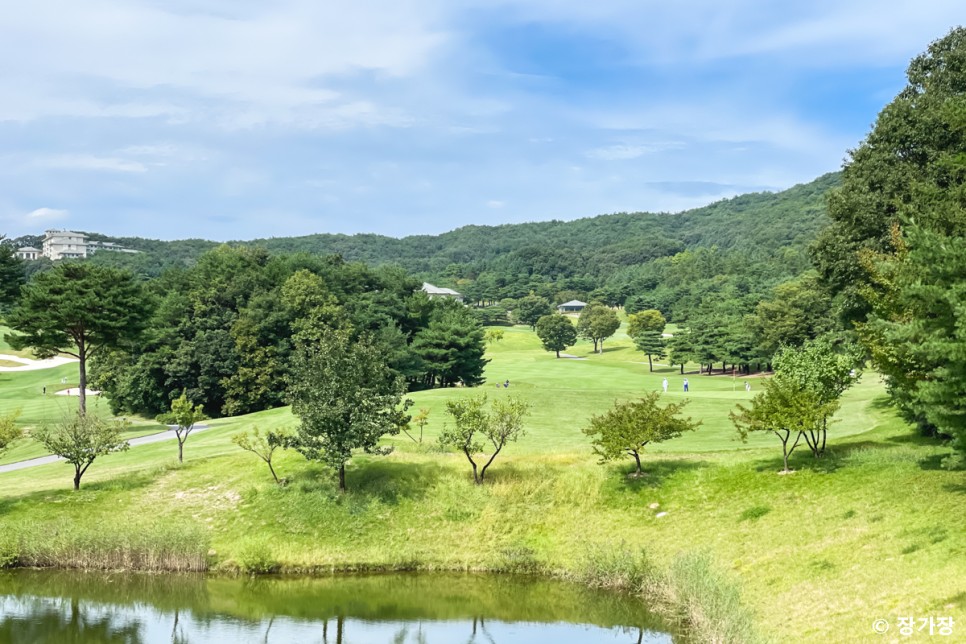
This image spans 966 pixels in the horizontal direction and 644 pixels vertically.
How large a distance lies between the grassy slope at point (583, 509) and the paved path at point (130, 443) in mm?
2641

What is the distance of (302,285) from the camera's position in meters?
82.9

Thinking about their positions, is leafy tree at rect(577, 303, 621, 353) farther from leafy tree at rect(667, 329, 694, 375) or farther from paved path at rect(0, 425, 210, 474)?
paved path at rect(0, 425, 210, 474)

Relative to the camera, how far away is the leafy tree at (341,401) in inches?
1351

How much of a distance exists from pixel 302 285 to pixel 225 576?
54.6 metres

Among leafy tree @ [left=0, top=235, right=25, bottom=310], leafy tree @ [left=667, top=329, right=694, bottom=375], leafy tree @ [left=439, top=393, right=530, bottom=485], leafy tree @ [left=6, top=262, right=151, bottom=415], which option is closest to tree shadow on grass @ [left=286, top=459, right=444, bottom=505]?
leafy tree @ [left=439, top=393, right=530, bottom=485]

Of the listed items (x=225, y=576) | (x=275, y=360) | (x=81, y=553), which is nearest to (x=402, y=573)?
(x=225, y=576)

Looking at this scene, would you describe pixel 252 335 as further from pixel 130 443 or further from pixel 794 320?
pixel 794 320

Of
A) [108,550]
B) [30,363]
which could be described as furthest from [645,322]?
[108,550]

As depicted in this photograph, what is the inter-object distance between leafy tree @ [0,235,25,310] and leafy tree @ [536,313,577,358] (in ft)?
235

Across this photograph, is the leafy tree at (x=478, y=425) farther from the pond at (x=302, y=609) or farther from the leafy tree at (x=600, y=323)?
the leafy tree at (x=600, y=323)

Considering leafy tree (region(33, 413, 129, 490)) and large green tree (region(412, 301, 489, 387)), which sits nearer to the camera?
leafy tree (region(33, 413, 129, 490))

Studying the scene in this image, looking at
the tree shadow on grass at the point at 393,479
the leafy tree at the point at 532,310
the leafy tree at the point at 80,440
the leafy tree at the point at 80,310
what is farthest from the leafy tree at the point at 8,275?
the leafy tree at the point at 532,310

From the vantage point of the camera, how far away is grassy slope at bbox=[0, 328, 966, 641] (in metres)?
24.1

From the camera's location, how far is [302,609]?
27344 mm
